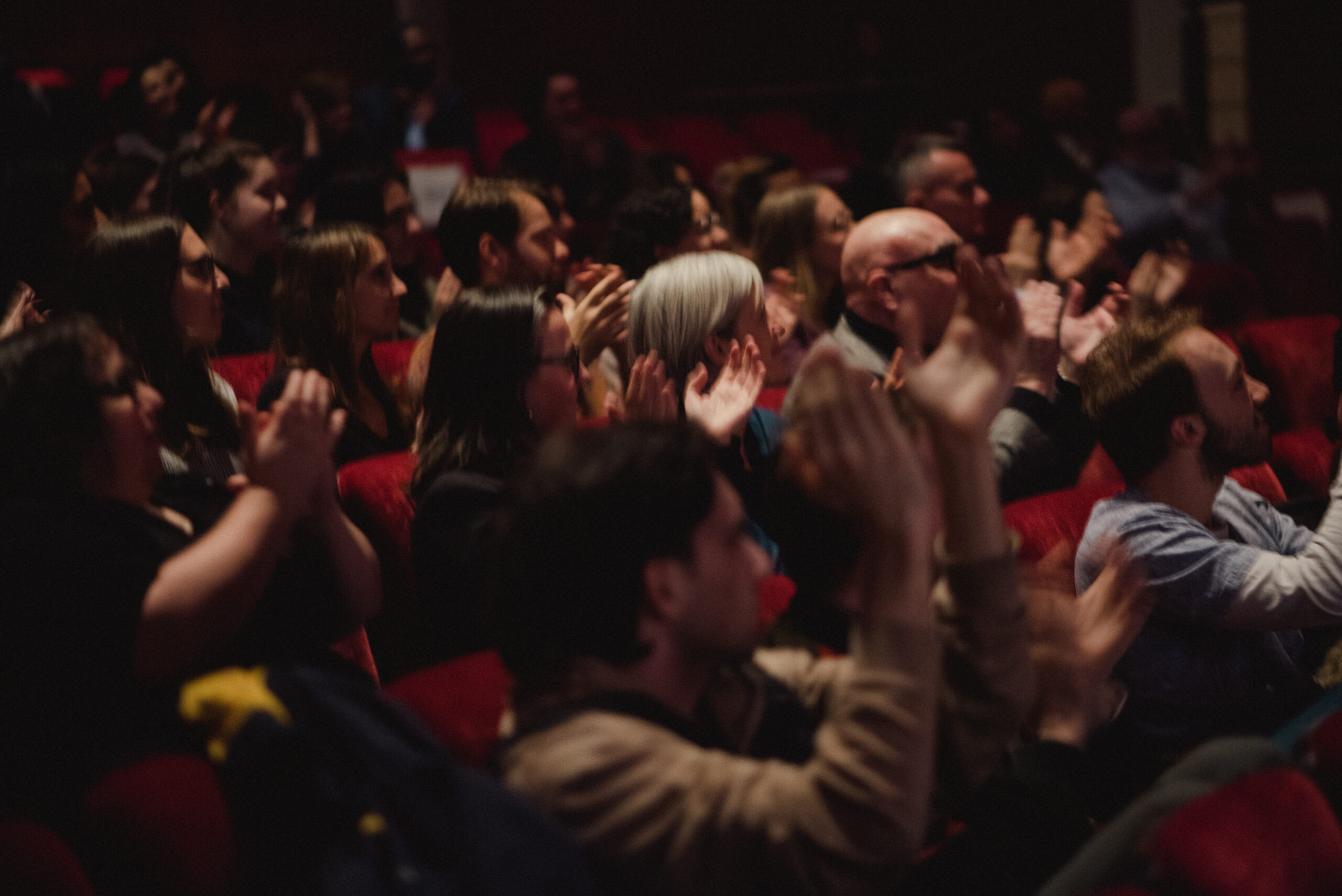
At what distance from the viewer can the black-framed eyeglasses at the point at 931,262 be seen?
7.39ft

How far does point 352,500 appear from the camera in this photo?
1.83 m

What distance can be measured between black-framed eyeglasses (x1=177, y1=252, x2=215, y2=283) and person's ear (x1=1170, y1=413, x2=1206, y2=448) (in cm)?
133

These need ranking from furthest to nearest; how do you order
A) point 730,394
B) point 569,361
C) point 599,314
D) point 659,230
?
point 659,230
point 599,314
point 730,394
point 569,361

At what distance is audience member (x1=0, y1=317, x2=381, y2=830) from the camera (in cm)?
109

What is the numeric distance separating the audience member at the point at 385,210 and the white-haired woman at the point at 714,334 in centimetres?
99

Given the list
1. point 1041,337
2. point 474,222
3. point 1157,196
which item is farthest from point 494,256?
point 1157,196

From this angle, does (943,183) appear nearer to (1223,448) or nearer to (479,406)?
(1223,448)

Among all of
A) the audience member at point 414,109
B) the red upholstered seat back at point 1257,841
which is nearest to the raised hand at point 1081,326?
the red upholstered seat back at point 1257,841

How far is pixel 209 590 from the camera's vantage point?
1.11m

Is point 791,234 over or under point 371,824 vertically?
under

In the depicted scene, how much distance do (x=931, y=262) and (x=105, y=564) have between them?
5.01 feet

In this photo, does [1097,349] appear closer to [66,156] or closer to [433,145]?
[66,156]

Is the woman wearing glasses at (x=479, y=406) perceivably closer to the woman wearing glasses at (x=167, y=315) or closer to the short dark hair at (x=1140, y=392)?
the woman wearing glasses at (x=167, y=315)

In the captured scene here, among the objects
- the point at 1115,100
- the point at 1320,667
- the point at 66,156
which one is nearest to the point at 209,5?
the point at 66,156
